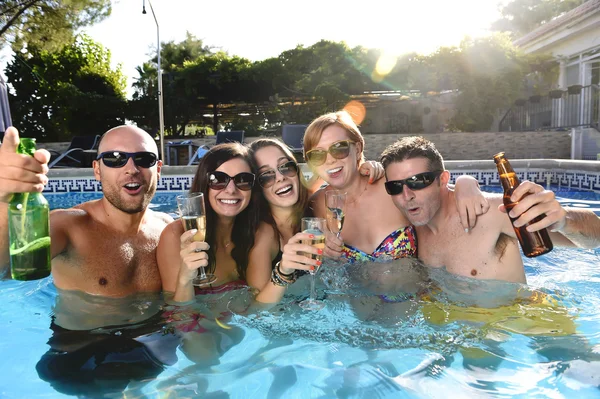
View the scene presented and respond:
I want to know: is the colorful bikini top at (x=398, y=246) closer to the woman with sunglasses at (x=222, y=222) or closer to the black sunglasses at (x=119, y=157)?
the woman with sunglasses at (x=222, y=222)

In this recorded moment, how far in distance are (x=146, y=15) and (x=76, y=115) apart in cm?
749

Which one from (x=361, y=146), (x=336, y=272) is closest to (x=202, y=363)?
(x=336, y=272)

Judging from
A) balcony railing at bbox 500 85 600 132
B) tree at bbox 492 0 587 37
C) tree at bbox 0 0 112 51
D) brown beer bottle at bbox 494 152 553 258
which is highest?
tree at bbox 492 0 587 37

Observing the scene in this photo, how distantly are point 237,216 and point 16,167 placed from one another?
1.69 meters

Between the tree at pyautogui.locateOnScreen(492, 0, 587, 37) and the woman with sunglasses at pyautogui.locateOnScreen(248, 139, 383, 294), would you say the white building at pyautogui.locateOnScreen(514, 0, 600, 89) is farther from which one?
the tree at pyautogui.locateOnScreen(492, 0, 587, 37)

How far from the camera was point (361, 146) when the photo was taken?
388 centimetres

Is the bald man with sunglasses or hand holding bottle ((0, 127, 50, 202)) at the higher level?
hand holding bottle ((0, 127, 50, 202))

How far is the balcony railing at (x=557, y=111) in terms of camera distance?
51.8 ft

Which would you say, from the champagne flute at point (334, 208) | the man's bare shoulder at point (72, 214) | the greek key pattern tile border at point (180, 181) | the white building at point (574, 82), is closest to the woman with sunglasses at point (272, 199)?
the champagne flute at point (334, 208)

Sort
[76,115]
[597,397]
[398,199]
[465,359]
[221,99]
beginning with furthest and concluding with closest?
[221,99] → [76,115] → [398,199] → [465,359] → [597,397]

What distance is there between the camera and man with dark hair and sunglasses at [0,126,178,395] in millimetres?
2867

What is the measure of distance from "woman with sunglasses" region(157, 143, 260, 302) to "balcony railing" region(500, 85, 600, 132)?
1596 centimetres

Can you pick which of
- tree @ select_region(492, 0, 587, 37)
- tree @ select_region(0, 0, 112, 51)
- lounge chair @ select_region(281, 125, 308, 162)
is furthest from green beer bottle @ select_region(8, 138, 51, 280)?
tree @ select_region(492, 0, 587, 37)

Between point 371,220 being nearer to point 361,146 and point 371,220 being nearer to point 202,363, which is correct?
point 361,146
